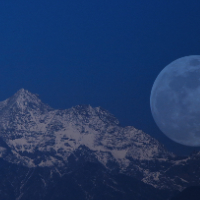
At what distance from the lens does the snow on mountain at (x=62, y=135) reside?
3159 cm

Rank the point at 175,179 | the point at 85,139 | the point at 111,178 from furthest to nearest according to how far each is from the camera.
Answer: the point at 85,139
the point at 111,178
the point at 175,179

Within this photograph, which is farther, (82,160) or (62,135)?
(62,135)

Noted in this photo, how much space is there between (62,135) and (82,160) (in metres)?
7.10

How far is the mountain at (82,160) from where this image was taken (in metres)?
27.4

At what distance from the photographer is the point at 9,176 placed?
32.3 metres

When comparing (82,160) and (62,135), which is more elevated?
(62,135)

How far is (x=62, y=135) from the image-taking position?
38531 millimetres

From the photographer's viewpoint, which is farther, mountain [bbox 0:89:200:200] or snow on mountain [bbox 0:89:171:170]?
snow on mountain [bbox 0:89:171:170]

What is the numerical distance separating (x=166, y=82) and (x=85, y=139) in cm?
1810

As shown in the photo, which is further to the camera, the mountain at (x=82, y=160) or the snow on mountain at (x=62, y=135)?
the snow on mountain at (x=62, y=135)

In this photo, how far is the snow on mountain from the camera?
3159 cm

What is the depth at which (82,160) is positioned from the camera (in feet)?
110

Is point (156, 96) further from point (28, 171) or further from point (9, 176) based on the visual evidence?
point (9, 176)

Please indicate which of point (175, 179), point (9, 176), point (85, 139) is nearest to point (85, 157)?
point (85, 139)
